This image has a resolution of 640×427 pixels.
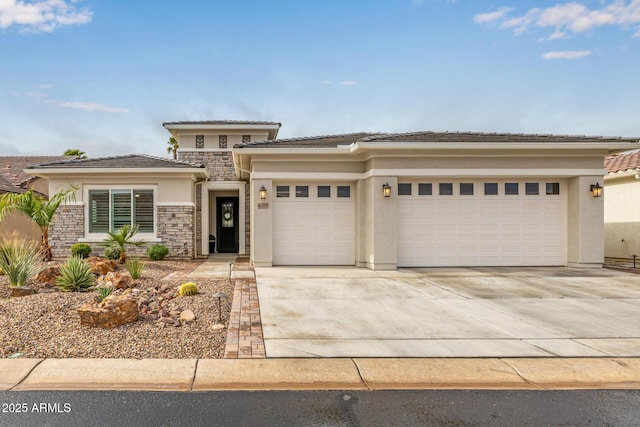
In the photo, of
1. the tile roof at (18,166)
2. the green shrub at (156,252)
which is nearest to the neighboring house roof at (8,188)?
the tile roof at (18,166)

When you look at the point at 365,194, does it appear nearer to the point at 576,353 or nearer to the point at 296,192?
the point at 296,192

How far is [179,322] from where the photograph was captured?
5738mm

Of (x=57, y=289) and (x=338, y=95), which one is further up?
(x=338, y=95)

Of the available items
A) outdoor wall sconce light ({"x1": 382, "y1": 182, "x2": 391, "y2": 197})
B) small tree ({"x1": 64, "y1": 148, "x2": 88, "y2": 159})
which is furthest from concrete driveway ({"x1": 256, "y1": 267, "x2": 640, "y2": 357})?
small tree ({"x1": 64, "y1": 148, "x2": 88, "y2": 159})

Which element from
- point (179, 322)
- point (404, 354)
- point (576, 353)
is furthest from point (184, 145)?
point (576, 353)

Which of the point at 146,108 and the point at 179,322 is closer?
the point at 179,322

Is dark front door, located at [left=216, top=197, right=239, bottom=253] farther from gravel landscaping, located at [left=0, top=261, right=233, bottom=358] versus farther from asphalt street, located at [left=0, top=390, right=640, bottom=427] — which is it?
asphalt street, located at [left=0, top=390, right=640, bottom=427]

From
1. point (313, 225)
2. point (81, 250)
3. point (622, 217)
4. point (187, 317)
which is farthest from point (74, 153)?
point (622, 217)

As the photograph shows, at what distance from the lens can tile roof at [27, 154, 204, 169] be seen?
537 inches

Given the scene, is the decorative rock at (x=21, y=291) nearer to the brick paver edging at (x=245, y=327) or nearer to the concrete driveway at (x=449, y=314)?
the brick paver edging at (x=245, y=327)

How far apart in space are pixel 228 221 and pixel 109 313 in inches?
484

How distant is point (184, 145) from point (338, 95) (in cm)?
712

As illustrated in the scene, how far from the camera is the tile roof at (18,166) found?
64.1ft

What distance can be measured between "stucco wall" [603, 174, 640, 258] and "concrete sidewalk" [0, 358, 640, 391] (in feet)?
38.8
